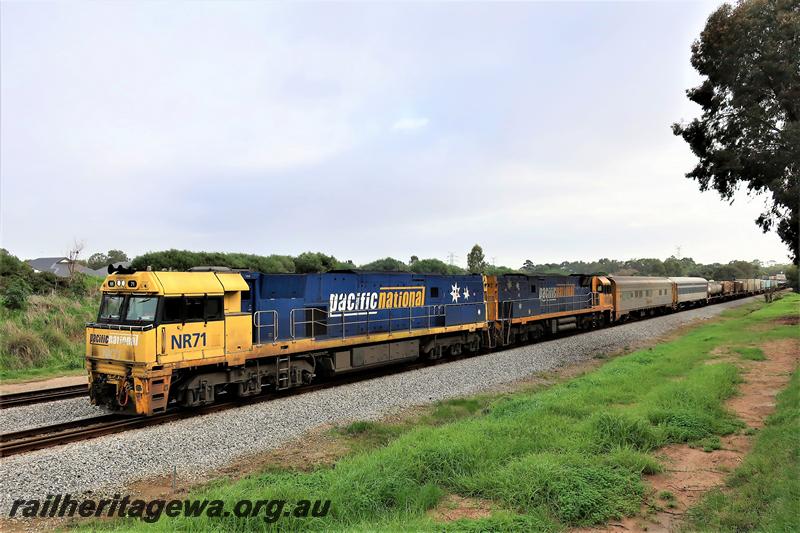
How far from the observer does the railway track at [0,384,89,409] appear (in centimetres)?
1198

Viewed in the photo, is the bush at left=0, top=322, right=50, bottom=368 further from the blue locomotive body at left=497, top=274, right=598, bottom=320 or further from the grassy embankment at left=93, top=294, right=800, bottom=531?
the blue locomotive body at left=497, top=274, right=598, bottom=320

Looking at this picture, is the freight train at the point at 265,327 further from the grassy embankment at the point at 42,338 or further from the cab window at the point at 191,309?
the grassy embankment at the point at 42,338

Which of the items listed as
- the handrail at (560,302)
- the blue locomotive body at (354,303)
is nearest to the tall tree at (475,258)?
the handrail at (560,302)

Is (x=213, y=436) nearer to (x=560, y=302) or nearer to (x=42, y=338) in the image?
(x=42, y=338)

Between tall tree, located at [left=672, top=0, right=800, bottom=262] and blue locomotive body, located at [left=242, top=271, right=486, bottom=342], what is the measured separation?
46.8 ft

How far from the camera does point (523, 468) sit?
6.41 meters

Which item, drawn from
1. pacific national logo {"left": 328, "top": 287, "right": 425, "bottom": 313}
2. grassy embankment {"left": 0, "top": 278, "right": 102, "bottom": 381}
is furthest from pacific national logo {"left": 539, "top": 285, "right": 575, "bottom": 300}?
grassy embankment {"left": 0, "top": 278, "right": 102, "bottom": 381}

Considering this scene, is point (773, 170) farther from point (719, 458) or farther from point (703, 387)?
point (719, 458)

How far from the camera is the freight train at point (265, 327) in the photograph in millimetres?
10094

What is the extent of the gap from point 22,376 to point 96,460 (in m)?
11.5

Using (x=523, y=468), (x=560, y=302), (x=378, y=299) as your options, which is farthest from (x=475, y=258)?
(x=523, y=468)

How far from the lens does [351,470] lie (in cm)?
679

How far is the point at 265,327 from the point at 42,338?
42.7ft

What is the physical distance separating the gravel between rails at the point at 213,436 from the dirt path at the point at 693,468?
597 centimetres
